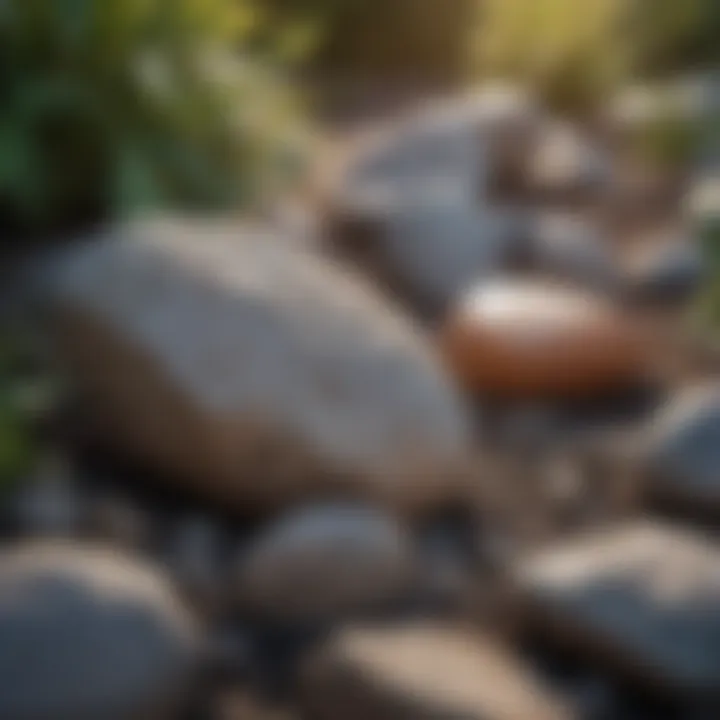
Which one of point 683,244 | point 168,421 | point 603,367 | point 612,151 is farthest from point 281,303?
point 612,151

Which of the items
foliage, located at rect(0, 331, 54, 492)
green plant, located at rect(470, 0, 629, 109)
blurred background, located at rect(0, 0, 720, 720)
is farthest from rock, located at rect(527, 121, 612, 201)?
foliage, located at rect(0, 331, 54, 492)

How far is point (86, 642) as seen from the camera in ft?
6.73

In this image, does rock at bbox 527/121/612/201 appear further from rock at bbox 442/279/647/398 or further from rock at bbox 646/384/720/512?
rock at bbox 646/384/720/512

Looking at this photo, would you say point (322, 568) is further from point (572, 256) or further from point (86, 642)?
point (572, 256)

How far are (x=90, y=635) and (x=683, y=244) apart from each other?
205 cm

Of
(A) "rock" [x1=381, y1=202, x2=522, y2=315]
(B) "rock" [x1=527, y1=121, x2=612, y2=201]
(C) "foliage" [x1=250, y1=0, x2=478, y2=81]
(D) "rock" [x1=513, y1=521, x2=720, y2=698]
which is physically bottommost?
(D) "rock" [x1=513, y1=521, x2=720, y2=698]

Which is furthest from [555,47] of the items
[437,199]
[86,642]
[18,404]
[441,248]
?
[86,642]

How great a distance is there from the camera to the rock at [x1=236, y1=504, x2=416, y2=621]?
2.34 m

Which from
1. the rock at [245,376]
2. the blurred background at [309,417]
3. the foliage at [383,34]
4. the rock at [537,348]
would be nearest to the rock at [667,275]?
the blurred background at [309,417]

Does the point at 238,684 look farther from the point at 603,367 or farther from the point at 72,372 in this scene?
the point at 603,367

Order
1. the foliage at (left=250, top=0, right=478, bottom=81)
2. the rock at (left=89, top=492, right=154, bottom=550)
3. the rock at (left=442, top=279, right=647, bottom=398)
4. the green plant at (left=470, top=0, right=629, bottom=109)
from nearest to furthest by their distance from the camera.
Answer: the rock at (left=89, top=492, right=154, bottom=550), the rock at (left=442, top=279, right=647, bottom=398), the green plant at (left=470, top=0, right=629, bottom=109), the foliage at (left=250, top=0, right=478, bottom=81)

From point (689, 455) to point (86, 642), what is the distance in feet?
3.41

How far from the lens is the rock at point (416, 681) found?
2.09 metres

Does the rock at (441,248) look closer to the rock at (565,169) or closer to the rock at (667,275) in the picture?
the rock at (667,275)
